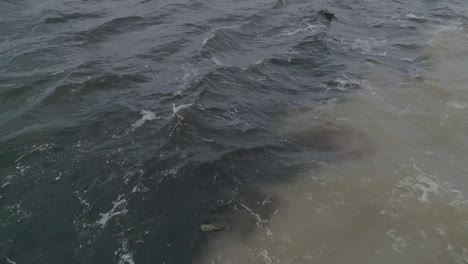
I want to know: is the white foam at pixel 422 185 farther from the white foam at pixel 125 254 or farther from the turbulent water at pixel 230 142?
the white foam at pixel 125 254

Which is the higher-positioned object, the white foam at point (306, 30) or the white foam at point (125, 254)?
the white foam at point (306, 30)

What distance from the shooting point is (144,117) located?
17516 millimetres

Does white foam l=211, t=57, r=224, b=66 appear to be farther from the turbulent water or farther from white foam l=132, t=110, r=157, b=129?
white foam l=132, t=110, r=157, b=129

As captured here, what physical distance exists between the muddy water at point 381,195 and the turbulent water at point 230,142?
→ 0.19 feet

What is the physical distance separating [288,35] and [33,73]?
15.9 meters

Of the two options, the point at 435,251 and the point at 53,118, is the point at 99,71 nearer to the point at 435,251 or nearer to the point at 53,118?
the point at 53,118

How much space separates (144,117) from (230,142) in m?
4.33

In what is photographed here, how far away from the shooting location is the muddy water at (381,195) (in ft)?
38.7

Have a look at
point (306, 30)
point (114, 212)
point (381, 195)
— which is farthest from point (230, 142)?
point (306, 30)

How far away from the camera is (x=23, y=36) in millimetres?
25031

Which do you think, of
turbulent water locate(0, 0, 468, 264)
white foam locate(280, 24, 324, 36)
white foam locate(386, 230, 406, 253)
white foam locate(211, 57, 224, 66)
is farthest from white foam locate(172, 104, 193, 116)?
white foam locate(280, 24, 324, 36)

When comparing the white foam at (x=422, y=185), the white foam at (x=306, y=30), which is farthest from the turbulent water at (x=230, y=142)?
the white foam at (x=306, y=30)

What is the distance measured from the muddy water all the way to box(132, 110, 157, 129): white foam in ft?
20.2

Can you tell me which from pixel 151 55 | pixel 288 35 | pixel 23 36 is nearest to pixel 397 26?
pixel 288 35
